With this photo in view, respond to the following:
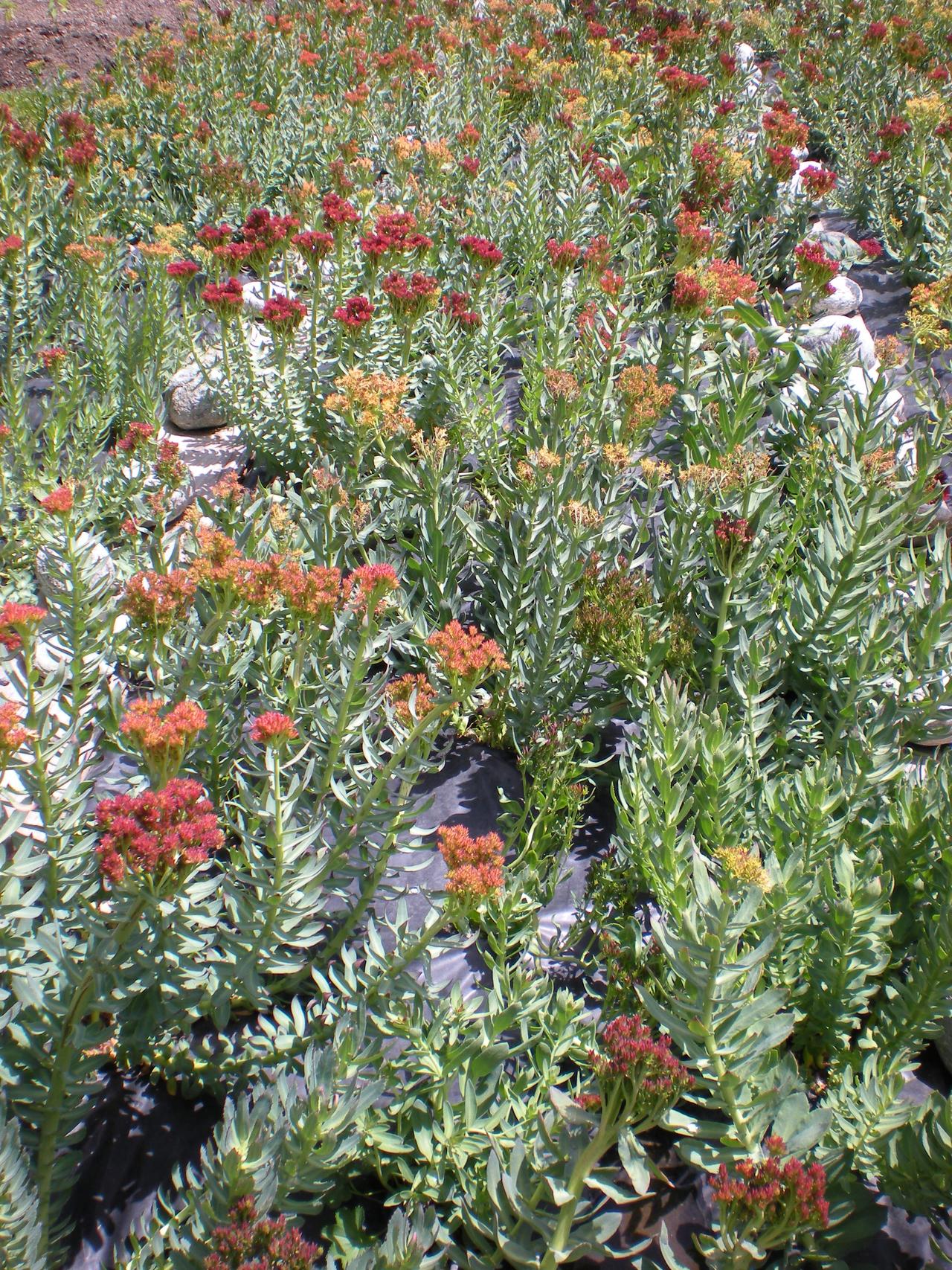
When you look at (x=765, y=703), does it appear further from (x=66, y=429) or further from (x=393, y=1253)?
(x=66, y=429)

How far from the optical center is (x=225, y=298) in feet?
13.8

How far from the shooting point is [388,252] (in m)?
4.59

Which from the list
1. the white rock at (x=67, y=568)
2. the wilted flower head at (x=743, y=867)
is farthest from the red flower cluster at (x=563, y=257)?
the wilted flower head at (x=743, y=867)

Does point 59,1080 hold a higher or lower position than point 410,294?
lower

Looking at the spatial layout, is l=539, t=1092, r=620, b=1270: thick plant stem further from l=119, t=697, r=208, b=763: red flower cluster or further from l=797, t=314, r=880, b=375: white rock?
l=797, t=314, r=880, b=375: white rock

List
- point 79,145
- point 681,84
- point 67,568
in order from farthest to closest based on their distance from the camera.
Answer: point 681,84
point 79,145
point 67,568

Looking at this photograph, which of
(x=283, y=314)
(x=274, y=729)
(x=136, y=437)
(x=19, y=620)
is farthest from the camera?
(x=283, y=314)

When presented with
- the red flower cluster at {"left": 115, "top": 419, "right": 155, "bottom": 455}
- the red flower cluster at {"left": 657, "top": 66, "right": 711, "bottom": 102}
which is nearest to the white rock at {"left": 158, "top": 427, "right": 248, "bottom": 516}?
the red flower cluster at {"left": 115, "top": 419, "right": 155, "bottom": 455}

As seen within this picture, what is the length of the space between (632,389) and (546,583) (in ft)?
2.86

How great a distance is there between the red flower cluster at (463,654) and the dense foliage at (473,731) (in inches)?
0.5

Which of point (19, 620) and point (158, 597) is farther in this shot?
point (158, 597)

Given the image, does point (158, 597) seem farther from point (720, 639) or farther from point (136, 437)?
point (720, 639)

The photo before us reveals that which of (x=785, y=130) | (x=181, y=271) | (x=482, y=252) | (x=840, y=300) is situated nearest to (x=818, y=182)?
(x=785, y=130)

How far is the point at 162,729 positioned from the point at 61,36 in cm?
1080
